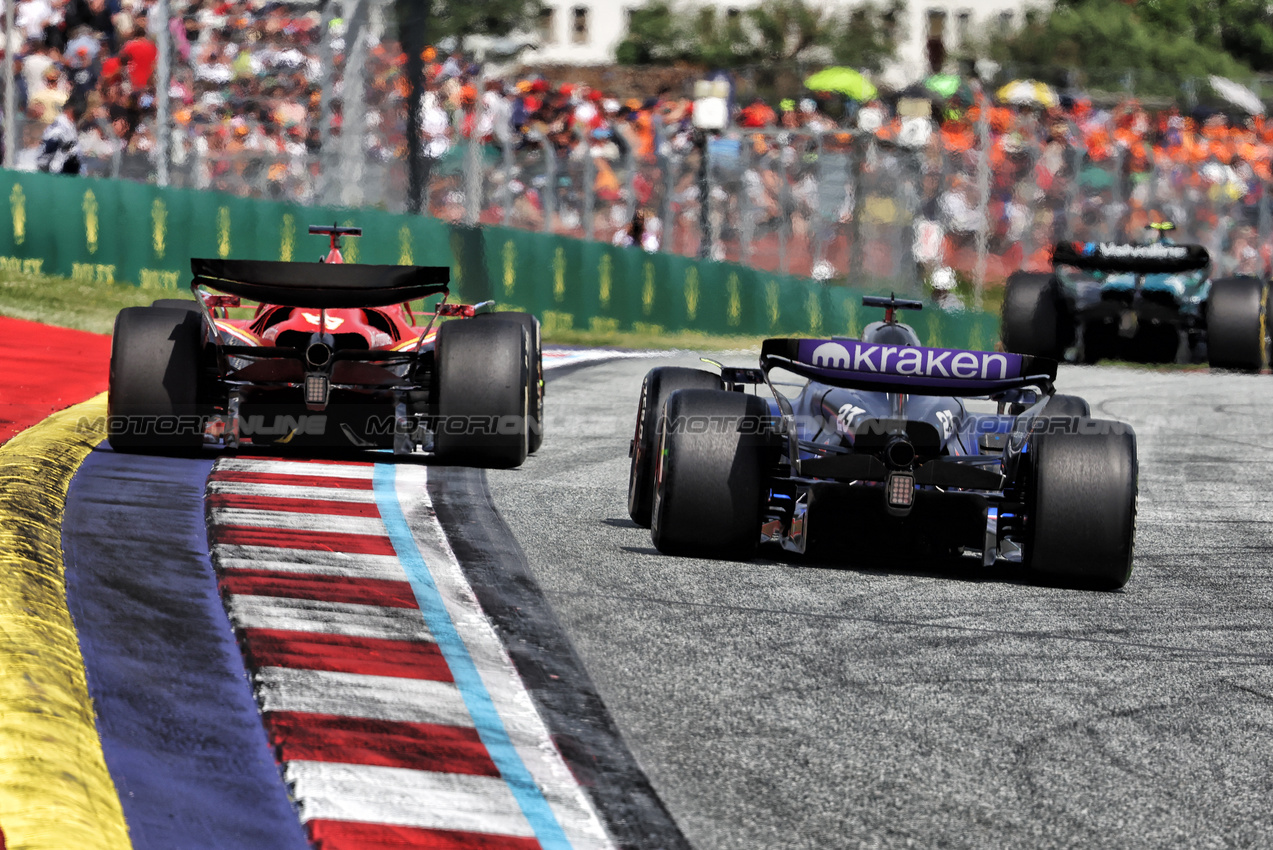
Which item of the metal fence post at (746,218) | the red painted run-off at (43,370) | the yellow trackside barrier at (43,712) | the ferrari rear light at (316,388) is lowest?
the yellow trackside barrier at (43,712)

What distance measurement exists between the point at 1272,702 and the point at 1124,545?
144 centimetres

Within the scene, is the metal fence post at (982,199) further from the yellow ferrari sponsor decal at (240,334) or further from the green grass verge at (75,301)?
the yellow ferrari sponsor decal at (240,334)

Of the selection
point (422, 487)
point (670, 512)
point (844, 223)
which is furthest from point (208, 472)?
point (844, 223)

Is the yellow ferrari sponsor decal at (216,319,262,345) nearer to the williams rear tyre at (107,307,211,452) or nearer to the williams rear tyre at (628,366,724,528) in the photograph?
the williams rear tyre at (107,307,211,452)

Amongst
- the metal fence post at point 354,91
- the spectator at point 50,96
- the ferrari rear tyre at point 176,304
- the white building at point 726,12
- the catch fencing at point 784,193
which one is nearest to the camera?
the ferrari rear tyre at point 176,304

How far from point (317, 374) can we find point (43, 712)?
4.61 m

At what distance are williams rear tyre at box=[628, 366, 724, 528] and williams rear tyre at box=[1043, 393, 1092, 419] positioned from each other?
1.35 meters

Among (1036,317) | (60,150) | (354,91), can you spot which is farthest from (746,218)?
(60,150)

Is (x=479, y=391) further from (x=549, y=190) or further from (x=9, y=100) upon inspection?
(x=9, y=100)

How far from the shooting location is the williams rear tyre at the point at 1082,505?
635cm

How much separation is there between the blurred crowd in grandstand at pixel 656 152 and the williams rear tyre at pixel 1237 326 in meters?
4.46

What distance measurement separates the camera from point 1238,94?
29078 millimetres

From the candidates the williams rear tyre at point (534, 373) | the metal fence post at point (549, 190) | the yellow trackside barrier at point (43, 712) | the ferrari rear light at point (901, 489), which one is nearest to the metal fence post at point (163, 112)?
the metal fence post at point (549, 190)

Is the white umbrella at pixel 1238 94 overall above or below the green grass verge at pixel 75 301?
above
